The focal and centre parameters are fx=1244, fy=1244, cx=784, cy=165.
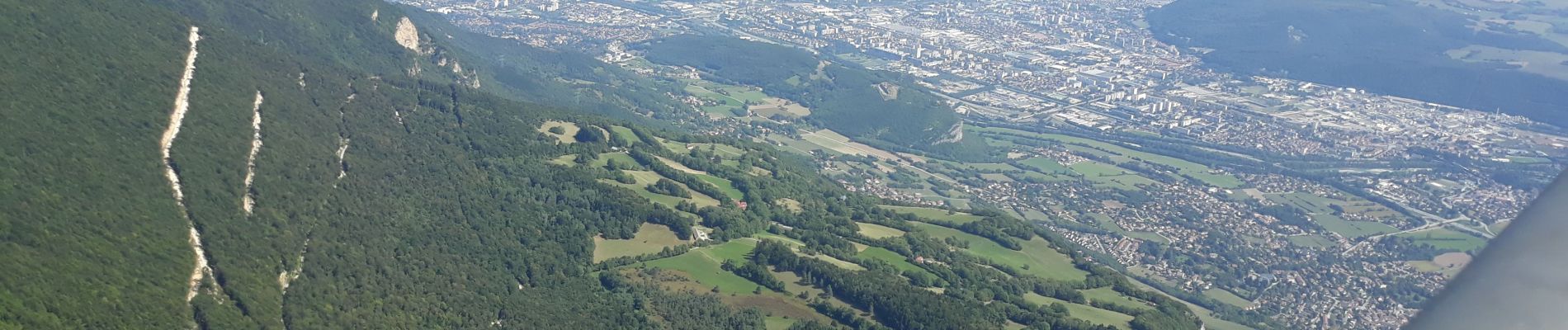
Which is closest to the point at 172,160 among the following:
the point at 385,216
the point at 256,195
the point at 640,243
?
the point at 256,195

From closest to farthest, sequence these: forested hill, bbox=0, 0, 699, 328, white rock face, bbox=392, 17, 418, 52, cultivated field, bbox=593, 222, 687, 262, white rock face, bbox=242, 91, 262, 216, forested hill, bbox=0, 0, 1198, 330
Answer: forested hill, bbox=0, 0, 699, 328
forested hill, bbox=0, 0, 1198, 330
white rock face, bbox=242, 91, 262, 216
cultivated field, bbox=593, 222, 687, 262
white rock face, bbox=392, 17, 418, 52

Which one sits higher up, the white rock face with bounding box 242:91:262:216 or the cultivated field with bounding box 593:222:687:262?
the white rock face with bounding box 242:91:262:216

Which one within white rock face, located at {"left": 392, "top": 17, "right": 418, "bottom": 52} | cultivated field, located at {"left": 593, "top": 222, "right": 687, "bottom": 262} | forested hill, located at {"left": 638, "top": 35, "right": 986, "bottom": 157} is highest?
cultivated field, located at {"left": 593, "top": 222, "right": 687, "bottom": 262}

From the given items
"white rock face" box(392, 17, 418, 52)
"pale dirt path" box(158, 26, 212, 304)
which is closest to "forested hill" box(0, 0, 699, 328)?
"pale dirt path" box(158, 26, 212, 304)

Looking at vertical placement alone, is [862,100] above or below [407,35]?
below

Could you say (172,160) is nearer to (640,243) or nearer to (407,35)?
(640,243)

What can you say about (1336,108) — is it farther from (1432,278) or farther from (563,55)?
(563,55)

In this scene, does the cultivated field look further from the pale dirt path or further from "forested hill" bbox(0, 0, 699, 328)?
the pale dirt path

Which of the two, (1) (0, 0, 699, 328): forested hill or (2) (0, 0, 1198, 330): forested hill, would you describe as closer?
(1) (0, 0, 699, 328): forested hill
